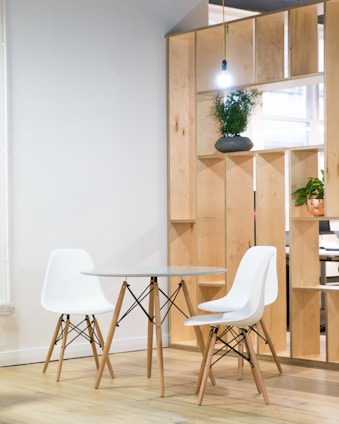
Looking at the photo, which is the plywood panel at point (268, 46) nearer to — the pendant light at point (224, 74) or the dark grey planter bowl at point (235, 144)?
the pendant light at point (224, 74)

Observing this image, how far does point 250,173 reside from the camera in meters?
6.33

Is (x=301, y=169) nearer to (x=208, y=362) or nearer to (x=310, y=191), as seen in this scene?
(x=310, y=191)

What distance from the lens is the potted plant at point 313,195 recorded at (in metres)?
5.69

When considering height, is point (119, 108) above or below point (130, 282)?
above

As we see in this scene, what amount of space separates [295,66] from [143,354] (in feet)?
8.03

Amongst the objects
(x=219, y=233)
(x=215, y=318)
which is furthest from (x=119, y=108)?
(x=215, y=318)

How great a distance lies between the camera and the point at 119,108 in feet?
21.5

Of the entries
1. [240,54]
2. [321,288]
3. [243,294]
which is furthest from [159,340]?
[240,54]

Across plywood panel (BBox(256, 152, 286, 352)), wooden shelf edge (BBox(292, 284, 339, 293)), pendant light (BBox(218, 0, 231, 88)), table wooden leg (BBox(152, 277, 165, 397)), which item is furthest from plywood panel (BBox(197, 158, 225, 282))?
table wooden leg (BBox(152, 277, 165, 397))

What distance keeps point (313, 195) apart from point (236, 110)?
3.22 ft

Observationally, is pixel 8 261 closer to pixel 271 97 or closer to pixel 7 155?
pixel 7 155

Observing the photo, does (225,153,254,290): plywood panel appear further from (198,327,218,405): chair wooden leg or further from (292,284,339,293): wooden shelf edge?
(198,327,218,405): chair wooden leg

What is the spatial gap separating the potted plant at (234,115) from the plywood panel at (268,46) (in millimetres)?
199

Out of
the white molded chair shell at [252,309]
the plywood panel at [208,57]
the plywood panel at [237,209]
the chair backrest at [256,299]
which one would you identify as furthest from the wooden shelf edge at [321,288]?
the plywood panel at [208,57]
